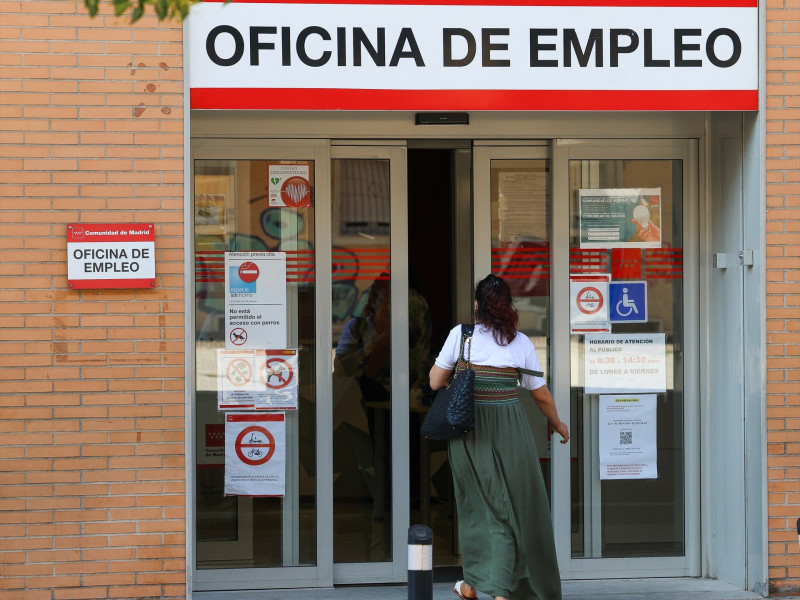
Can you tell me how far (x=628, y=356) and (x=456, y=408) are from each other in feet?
5.86

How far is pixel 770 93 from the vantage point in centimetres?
627

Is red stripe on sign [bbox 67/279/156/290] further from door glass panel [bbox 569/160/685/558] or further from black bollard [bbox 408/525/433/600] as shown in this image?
door glass panel [bbox 569/160/685/558]

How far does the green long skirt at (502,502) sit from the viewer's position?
5.86 meters

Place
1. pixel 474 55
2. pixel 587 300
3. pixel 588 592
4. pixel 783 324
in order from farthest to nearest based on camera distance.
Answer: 1. pixel 587 300
2. pixel 588 592
3. pixel 783 324
4. pixel 474 55

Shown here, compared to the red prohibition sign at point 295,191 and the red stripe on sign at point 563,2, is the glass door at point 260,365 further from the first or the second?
the red stripe on sign at point 563,2

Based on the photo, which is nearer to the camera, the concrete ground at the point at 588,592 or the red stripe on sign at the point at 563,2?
the red stripe on sign at the point at 563,2

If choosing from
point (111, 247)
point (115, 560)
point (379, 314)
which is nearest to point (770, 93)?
point (379, 314)

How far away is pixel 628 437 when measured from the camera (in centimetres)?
711

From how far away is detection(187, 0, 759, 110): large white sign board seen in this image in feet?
19.6

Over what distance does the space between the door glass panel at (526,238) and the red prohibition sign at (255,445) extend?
5.61ft

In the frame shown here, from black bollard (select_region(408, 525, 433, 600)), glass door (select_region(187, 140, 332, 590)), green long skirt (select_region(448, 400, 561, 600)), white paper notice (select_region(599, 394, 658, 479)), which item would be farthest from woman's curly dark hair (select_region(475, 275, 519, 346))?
black bollard (select_region(408, 525, 433, 600))

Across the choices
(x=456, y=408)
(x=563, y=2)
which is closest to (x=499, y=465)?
(x=456, y=408)

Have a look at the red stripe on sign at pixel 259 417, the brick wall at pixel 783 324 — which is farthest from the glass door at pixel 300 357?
the brick wall at pixel 783 324

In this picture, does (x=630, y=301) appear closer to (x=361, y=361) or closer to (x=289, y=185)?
(x=361, y=361)
